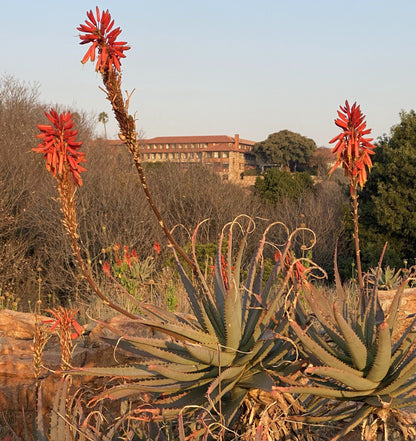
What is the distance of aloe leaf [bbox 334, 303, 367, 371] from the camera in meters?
2.20

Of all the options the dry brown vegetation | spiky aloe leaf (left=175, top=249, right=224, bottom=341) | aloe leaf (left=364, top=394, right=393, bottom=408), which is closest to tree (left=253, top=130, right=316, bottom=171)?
the dry brown vegetation

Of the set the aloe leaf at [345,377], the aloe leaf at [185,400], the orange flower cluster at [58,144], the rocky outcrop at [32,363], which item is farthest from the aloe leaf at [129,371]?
the rocky outcrop at [32,363]

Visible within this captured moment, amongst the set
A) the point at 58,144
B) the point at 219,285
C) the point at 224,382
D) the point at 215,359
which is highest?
the point at 58,144

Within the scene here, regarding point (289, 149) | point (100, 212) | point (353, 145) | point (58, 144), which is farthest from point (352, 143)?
point (289, 149)

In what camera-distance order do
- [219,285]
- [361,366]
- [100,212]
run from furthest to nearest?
[100,212] → [219,285] → [361,366]

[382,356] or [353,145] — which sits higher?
[353,145]

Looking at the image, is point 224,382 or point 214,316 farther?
point 214,316

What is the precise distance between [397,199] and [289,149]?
41075 millimetres

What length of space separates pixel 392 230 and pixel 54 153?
16628mm

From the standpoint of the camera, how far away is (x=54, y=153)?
8.49ft

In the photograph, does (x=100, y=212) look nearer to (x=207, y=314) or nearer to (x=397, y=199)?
A: (x=397, y=199)

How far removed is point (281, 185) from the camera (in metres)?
26.3

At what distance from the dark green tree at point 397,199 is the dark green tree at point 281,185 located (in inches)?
246

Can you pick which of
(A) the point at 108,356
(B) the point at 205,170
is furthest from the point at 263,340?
(B) the point at 205,170
